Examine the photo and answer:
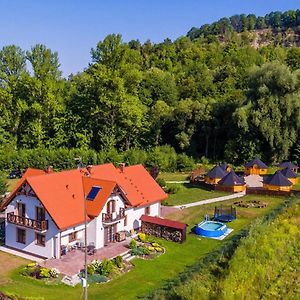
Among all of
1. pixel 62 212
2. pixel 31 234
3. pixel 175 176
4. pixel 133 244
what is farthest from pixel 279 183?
pixel 31 234

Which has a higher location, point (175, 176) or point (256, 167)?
point (256, 167)

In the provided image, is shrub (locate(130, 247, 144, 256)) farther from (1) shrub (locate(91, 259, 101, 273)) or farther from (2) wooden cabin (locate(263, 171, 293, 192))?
(2) wooden cabin (locate(263, 171, 293, 192))

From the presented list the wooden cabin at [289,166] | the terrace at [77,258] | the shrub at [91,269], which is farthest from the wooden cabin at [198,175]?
the shrub at [91,269]

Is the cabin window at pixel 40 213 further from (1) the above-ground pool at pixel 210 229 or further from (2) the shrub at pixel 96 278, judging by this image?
(1) the above-ground pool at pixel 210 229

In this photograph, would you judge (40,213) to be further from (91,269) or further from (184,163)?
(184,163)

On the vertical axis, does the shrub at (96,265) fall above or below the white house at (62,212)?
below

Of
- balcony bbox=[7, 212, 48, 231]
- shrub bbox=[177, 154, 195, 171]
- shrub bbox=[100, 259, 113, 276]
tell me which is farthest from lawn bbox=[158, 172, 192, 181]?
shrub bbox=[100, 259, 113, 276]
